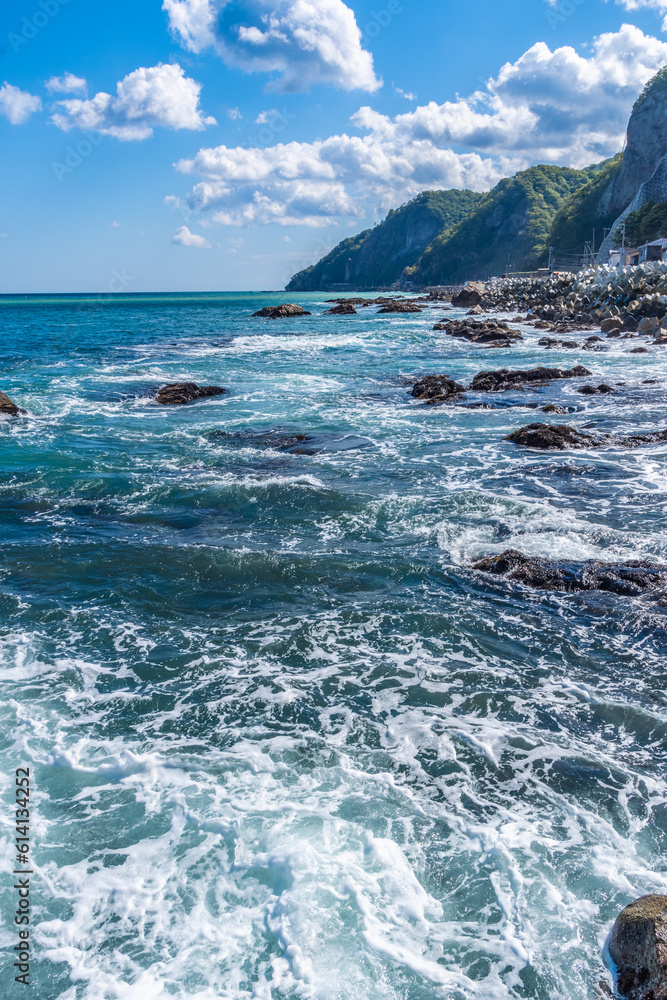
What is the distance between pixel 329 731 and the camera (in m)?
5.46

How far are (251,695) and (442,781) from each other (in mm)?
2012

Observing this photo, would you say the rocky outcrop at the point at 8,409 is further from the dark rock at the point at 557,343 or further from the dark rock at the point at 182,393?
the dark rock at the point at 557,343

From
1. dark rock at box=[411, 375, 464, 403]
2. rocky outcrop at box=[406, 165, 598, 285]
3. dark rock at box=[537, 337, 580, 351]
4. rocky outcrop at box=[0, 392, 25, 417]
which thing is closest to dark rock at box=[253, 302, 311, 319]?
dark rock at box=[537, 337, 580, 351]

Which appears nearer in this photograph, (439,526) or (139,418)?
(439,526)

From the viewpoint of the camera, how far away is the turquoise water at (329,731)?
3699 millimetres

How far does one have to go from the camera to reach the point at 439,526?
384 inches

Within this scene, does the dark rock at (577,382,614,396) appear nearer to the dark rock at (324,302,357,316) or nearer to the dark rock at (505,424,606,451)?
the dark rock at (505,424,606,451)

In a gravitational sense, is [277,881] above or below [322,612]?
below

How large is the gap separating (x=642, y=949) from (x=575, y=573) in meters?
5.03

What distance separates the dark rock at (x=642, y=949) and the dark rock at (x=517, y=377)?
20.3 meters

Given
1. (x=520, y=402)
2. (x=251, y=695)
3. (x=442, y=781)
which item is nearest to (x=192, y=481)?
(x=251, y=695)

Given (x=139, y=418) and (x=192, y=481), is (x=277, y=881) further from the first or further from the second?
(x=139, y=418)

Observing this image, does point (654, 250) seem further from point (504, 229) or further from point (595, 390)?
point (504, 229)

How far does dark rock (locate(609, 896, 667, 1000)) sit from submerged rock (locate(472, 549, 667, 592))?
441 cm
